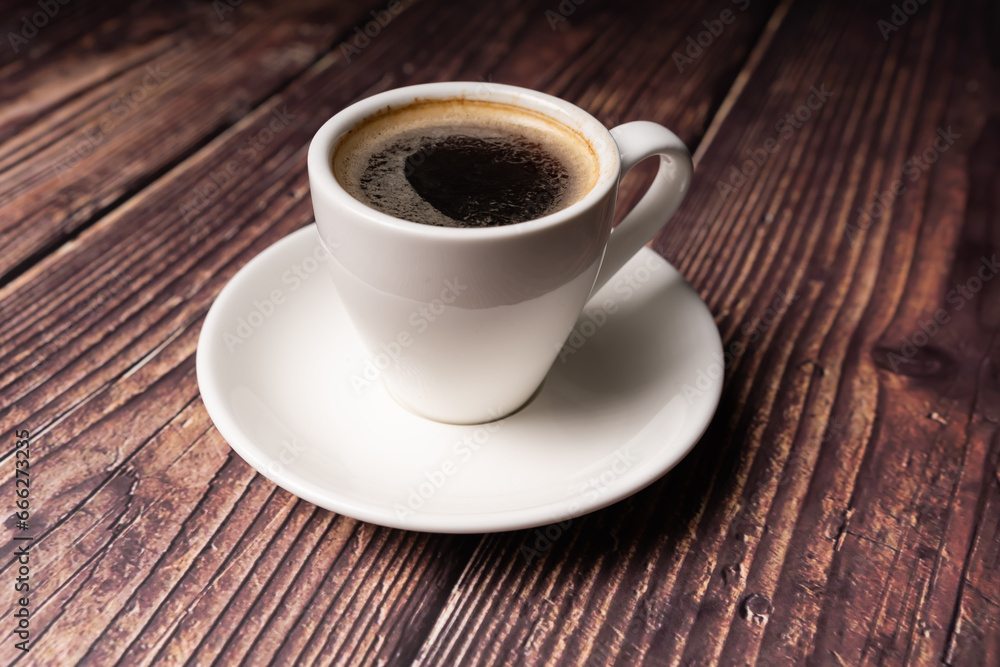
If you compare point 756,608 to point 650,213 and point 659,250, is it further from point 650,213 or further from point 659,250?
point 659,250

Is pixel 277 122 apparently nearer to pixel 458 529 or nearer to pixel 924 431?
pixel 458 529

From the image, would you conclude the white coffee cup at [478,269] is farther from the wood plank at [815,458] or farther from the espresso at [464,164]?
the wood plank at [815,458]

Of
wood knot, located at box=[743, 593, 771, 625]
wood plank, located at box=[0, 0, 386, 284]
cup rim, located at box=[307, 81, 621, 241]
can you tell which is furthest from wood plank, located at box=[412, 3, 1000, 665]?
wood plank, located at box=[0, 0, 386, 284]

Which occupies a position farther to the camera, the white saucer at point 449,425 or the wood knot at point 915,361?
the wood knot at point 915,361

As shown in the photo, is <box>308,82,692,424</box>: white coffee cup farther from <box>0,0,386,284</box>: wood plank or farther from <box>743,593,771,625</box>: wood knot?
<box>0,0,386,284</box>: wood plank

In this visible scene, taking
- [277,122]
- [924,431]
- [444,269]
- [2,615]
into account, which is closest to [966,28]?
[924,431]

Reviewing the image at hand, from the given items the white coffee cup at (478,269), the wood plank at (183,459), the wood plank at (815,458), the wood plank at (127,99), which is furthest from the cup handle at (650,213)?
the wood plank at (127,99)

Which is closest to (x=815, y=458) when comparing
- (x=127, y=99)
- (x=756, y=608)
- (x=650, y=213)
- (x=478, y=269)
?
(x=756, y=608)
